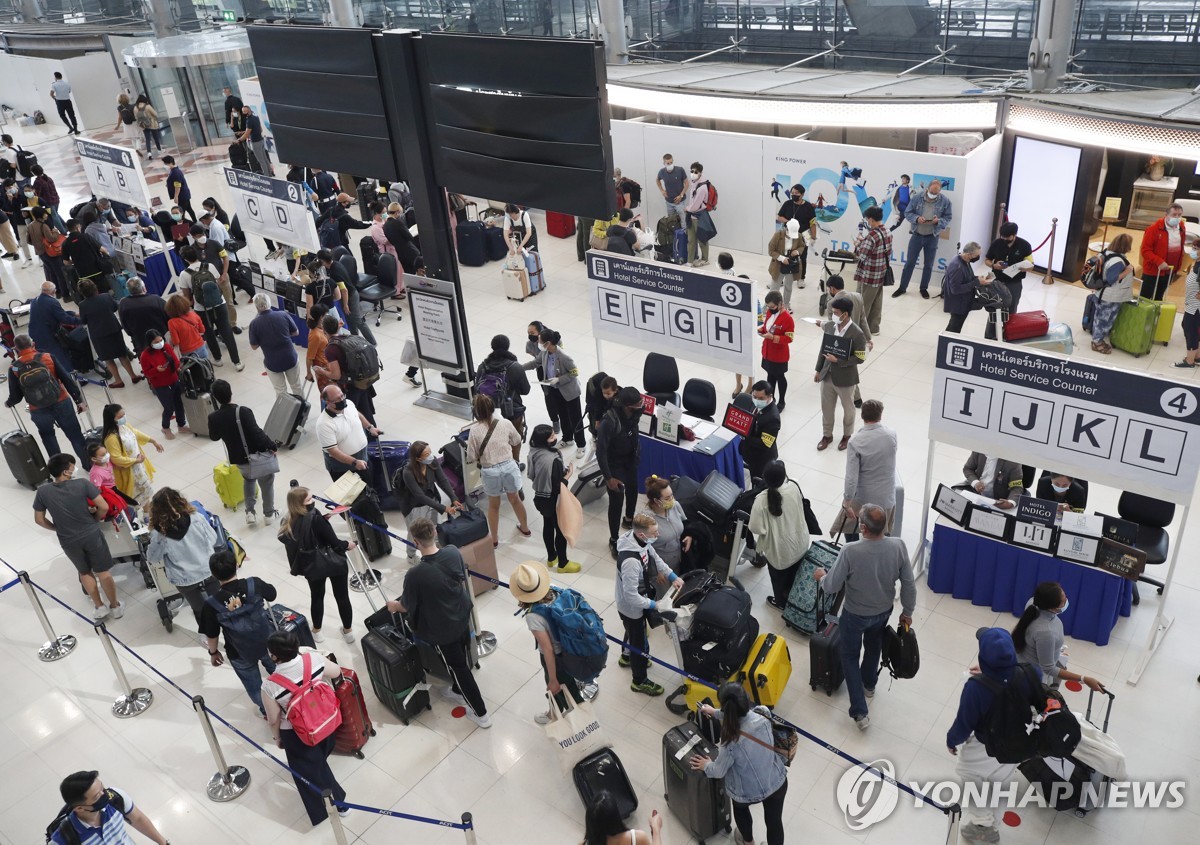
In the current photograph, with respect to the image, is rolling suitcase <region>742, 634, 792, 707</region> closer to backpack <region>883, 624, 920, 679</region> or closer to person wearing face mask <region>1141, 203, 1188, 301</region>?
backpack <region>883, 624, 920, 679</region>

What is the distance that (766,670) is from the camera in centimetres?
628

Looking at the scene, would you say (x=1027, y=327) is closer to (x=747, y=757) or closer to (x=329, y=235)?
(x=747, y=757)

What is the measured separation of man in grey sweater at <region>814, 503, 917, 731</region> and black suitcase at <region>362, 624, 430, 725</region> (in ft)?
9.43

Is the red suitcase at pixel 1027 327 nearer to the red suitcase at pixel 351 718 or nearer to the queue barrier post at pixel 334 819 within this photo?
the red suitcase at pixel 351 718

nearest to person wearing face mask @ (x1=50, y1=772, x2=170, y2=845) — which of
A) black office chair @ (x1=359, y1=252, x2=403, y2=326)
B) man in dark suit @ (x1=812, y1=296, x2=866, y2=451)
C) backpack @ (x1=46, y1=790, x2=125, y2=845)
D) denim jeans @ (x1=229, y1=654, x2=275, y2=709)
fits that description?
backpack @ (x1=46, y1=790, x2=125, y2=845)

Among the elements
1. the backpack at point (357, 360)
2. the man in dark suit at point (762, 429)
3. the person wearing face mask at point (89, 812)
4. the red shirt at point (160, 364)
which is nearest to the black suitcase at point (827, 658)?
the man in dark suit at point (762, 429)

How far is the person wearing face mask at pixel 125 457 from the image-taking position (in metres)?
8.27

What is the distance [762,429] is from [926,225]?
19.9 feet

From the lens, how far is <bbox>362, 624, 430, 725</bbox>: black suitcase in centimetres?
666

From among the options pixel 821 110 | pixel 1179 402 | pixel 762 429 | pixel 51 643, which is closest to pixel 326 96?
pixel 762 429

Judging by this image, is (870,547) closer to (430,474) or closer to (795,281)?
(430,474)

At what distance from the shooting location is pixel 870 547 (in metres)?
5.89

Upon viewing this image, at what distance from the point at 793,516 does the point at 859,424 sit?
3.75 metres

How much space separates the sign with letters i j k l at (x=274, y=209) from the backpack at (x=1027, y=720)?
941cm
